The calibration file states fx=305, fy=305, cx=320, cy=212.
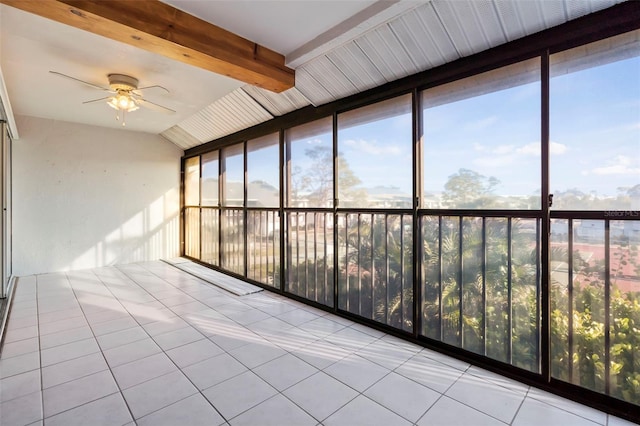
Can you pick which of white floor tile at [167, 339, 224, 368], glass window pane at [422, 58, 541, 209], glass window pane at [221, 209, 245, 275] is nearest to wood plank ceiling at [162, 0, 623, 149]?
glass window pane at [422, 58, 541, 209]

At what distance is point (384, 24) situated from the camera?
2.52m

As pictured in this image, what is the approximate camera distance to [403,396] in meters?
2.15

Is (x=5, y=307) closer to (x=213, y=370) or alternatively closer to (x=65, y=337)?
(x=65, y=337)

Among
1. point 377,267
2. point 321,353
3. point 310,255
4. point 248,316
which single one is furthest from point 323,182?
point 321,353

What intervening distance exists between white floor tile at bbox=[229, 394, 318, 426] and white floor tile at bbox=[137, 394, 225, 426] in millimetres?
145

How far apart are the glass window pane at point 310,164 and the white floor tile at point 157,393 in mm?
2402

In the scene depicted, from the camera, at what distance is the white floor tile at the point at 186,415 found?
6.19 feet

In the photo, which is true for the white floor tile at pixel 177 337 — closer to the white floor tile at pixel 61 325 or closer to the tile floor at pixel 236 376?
the tile floor at pixel 236 376

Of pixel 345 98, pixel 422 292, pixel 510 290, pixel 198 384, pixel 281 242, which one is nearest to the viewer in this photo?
pixel 198 384

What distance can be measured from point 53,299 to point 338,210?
4.13m

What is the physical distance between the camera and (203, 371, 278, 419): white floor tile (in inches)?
79.7

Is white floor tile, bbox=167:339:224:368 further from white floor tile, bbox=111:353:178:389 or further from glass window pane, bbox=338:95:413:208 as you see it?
glass window pane, bbox=338:95:413:208

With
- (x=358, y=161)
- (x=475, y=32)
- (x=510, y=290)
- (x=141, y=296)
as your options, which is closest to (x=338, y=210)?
(x=358, y=161)

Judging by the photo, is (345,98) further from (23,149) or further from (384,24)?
(23,149)
